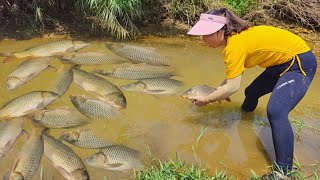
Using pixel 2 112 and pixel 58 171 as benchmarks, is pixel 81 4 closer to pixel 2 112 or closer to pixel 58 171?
pixel 2 112

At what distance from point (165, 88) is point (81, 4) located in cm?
230

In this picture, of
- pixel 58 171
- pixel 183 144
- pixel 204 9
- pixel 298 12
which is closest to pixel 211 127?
pixel 183 144

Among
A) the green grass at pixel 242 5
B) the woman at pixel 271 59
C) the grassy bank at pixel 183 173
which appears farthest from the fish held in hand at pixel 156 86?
the green grass at pixel 242 5

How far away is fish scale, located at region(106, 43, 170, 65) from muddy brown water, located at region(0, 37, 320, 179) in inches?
13.1

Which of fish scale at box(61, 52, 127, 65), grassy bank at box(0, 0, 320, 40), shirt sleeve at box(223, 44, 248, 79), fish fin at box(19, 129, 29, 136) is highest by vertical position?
shirt sleeve at box(223, 44, 248, 79)

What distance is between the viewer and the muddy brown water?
384 cm

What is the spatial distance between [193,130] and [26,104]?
5.89ft

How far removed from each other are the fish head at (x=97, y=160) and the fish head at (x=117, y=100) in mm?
883

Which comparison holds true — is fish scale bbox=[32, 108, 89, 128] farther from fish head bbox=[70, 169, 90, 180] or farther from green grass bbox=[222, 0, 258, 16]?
green grass bbox=[222, 0, 258, 16]

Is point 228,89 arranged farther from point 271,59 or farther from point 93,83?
point 93,83

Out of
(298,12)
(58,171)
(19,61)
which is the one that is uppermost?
(298,12)

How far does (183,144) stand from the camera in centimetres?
407

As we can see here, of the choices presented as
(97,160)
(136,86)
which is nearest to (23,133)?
(97,160)

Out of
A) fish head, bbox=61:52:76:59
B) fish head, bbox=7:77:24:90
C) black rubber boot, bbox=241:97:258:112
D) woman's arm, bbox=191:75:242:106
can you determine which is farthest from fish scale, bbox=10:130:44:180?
black rubber boot, bbox=241:97:258:112
